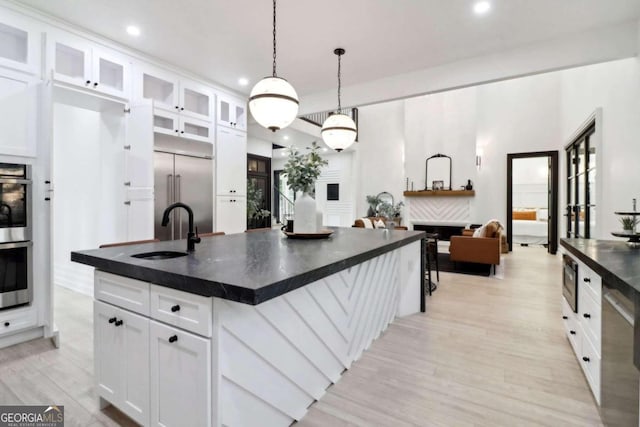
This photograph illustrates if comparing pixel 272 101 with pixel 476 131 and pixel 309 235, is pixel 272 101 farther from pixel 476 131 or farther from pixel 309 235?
pixel 476 131

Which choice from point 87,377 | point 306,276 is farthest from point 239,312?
point 87,377

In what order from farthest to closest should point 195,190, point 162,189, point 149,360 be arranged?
point 195,190, point 162,189, point 149,360

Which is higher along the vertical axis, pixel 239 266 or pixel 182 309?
pixel 239 266

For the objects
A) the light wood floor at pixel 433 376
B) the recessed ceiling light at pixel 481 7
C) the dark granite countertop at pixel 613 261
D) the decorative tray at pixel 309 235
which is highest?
the recessed ceiling light at pixel 481 7

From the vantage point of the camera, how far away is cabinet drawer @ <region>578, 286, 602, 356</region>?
169 cm

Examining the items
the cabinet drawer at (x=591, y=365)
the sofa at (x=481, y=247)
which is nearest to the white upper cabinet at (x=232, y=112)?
the sofa at (x=481, y=247)

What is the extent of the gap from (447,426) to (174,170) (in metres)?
3.95

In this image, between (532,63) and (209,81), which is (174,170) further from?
(532,63)

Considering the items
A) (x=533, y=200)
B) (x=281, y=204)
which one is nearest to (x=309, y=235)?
(x=281, y=204)

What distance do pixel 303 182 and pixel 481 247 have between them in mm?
3976

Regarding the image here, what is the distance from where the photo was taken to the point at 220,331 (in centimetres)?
120

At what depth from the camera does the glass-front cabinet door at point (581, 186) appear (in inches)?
191

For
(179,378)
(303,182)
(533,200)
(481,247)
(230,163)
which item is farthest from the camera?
(533,200)

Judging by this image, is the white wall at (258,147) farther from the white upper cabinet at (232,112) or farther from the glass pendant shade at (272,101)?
the glass pendant shade at (272,101)
